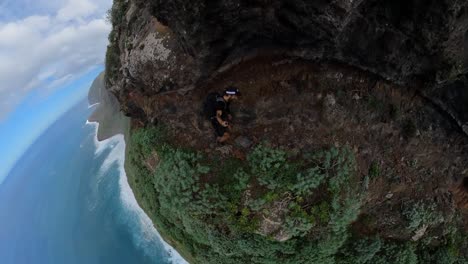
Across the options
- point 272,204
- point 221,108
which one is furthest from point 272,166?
point 221,108

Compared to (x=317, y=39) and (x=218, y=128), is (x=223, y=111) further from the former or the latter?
(x=317, y=39)

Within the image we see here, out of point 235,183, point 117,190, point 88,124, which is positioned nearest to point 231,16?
point 235,183

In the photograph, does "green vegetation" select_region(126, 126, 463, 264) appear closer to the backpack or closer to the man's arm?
the man's arm

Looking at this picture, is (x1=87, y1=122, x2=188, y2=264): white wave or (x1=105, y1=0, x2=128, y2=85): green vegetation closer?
(x1=105, y1=0, x2=128, y2=85): green vegetation

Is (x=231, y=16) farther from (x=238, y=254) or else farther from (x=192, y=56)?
(x=238, y=254)

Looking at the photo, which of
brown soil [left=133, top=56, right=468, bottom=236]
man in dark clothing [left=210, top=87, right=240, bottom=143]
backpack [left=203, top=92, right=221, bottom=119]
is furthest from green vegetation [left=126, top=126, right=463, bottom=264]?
backpack [left=203, top=92, right=221, bottom=119]

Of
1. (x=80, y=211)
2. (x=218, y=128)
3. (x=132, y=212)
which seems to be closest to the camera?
(x=218, y=128)
